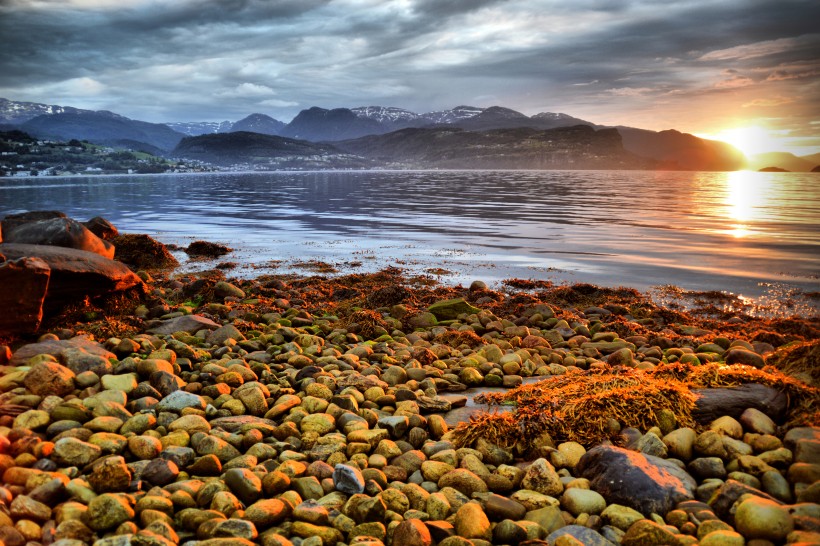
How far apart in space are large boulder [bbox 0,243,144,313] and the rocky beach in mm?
64

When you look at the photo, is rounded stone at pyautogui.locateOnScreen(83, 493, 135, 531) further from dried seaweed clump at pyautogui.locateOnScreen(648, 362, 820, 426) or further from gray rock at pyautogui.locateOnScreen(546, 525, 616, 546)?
dried seaweed clump at pyautogui.locateOnScreen(648, 362, 820, 426)

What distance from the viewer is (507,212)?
39312 millimetres

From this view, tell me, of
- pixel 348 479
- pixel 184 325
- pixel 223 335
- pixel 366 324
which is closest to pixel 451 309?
pixel 366 324

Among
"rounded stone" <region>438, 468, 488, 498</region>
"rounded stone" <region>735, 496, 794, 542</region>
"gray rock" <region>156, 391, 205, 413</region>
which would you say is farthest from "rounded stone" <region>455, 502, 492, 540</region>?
"gray rock" <region>156, 391, 205, 413</region>

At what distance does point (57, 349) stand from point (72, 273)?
2984 mm

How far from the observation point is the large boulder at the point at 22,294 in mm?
7953

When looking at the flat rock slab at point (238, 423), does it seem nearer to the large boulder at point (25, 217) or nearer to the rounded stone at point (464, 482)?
the rounded stone at point (464, 482)

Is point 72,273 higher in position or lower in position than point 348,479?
higher

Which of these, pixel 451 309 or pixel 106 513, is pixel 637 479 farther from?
pixel 451 309

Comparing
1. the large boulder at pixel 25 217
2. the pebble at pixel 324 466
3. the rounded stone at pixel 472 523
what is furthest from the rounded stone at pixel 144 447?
the large boulder at pixel 25 217

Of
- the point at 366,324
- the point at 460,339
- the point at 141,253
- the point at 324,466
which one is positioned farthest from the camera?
the point at 141,253

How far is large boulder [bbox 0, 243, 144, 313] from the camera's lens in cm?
955

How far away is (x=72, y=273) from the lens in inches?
390

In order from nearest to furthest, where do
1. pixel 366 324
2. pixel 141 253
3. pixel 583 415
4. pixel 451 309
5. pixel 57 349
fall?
1. pixel 583 415
2. pixel 57 349
3. pixel 366 324
4. pixel 451 309
5. pixel 141 253
